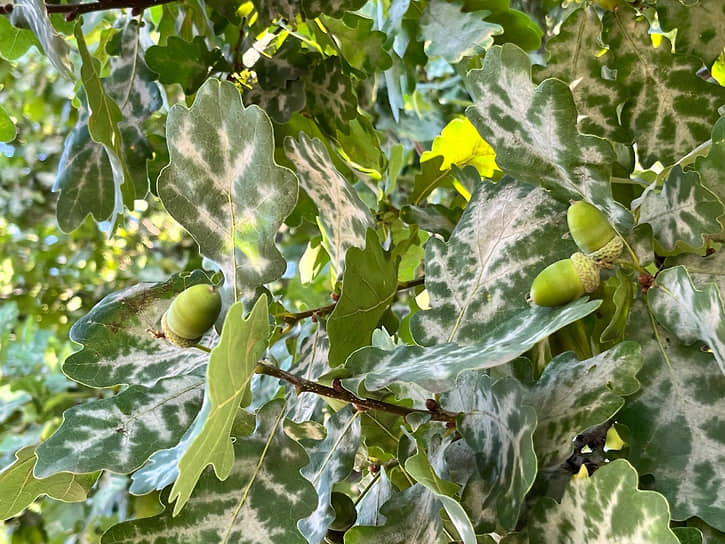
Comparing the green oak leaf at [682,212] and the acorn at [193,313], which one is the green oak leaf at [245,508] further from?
the green oak leaf at [682,212]

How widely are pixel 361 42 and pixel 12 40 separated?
0.56 m

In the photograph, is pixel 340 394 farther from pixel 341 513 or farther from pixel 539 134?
pixel 539 134

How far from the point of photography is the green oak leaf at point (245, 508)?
1.87 feet

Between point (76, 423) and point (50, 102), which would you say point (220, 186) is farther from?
point (50, 102)

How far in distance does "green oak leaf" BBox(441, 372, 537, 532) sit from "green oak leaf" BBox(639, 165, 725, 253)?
177 mm

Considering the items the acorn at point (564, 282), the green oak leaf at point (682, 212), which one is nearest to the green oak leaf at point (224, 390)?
the acorn at point (564, 282)

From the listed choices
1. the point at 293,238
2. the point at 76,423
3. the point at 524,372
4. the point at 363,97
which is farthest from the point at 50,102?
the point at 524,372

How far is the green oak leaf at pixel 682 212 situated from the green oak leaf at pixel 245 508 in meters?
0.35

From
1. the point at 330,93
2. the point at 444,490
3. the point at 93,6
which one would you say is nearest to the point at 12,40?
the point at 93,6

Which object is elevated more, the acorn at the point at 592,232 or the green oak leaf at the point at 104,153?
the acorn at the point at 592,232

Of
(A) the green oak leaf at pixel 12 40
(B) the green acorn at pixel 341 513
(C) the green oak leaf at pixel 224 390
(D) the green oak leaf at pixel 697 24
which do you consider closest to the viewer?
(C) the green oak leaf at pixel 224 390

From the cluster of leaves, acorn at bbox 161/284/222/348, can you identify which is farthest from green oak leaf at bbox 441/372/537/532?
acorn at bbox 161/284/222/348

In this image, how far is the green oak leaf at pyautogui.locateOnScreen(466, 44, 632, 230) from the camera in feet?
1.86

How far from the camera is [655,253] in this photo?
615mm
